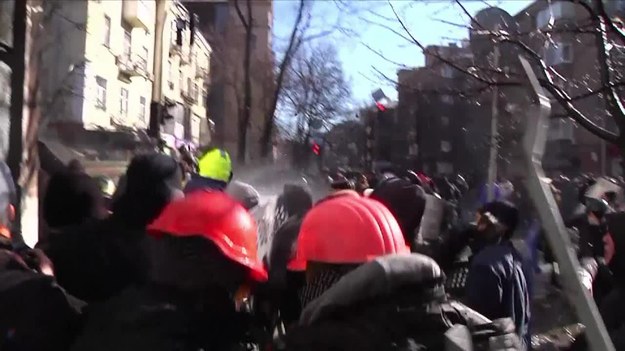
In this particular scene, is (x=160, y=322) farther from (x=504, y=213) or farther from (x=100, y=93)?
(x=100, y=93)

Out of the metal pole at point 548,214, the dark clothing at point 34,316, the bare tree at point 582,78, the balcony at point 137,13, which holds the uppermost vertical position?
the balcony at point 137,13

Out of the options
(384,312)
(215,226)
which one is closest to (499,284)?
(215,226)

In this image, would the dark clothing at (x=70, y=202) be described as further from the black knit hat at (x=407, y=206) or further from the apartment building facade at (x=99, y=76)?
the apartment building facade at (x=99, y=76)

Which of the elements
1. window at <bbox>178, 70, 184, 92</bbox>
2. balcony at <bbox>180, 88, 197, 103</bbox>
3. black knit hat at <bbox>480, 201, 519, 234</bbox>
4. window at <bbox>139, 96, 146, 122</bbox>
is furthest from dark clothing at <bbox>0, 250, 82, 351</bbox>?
balcony at <bbox>180, 88, 197, 103</bbox>

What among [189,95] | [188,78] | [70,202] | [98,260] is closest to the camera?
[98,260]

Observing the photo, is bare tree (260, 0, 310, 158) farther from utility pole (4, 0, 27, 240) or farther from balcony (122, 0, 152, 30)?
utility pole (4, 0, 27, 240)

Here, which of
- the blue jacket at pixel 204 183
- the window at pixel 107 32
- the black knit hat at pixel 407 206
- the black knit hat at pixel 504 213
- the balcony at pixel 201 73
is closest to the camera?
the black knit hat at pixel 407 206

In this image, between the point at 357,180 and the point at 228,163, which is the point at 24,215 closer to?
the point at 357,180

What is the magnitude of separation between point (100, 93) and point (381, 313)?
32211 millimetres

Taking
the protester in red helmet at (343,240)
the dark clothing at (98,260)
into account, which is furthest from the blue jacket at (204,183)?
the protester in red helmet at (343,240)

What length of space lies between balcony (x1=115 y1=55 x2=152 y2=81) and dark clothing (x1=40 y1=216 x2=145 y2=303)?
31254 millimetres

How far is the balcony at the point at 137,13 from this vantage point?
34.2 metres

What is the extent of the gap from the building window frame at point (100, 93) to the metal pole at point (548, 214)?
3094 cm

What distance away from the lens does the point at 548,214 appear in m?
2.18
